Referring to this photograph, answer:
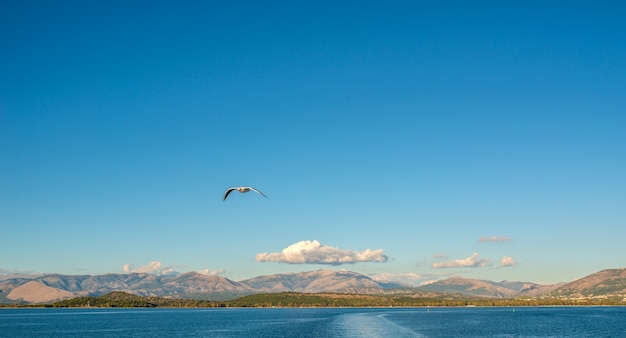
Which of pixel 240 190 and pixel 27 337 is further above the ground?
pixel 240 190

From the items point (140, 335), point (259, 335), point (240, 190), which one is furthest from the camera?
point (140, 335)

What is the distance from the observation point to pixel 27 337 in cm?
16800

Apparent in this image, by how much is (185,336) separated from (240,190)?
116015mm

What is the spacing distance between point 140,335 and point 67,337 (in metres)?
21.0

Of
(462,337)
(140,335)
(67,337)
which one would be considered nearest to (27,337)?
(67,337)

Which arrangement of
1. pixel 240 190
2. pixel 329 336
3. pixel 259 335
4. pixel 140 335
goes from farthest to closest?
pixel 140 335
pixel 259 335
pixel 329 336
pixel 240 190

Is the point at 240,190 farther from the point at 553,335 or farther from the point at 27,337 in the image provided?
the point at 27,337

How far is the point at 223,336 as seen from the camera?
15512 centimetres

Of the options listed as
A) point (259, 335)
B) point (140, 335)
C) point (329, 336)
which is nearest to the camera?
point (329, 336)

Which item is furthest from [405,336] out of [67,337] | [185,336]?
[67,337]

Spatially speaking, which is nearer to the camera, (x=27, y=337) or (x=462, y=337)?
(x=462, y=337)

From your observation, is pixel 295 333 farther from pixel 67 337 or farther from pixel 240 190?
pixel 240 190

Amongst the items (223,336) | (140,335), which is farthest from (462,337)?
(140,335)

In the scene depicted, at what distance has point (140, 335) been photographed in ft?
543
